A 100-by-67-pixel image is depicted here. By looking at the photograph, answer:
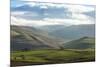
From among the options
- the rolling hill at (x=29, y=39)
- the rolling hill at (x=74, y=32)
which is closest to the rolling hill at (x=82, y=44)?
the rolling hill at (x=74, y=32)

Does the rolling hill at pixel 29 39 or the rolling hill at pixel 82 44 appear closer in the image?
the rolling hill at pixel 29 39

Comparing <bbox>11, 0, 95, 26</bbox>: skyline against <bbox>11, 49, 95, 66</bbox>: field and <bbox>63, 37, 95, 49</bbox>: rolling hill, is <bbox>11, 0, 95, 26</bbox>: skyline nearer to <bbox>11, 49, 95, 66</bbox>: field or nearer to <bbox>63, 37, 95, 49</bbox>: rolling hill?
<bbox>63, 37, 95, 49</bbox>: rolling hill

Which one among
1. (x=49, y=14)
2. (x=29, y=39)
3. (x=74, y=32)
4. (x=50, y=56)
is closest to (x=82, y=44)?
(x=74, y=32)

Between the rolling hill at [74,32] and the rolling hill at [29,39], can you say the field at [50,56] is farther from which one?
the rolling hill at [74,32]

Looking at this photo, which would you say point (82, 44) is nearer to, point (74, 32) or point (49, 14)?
point (74, 32)

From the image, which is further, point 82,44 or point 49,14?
point 82,44
